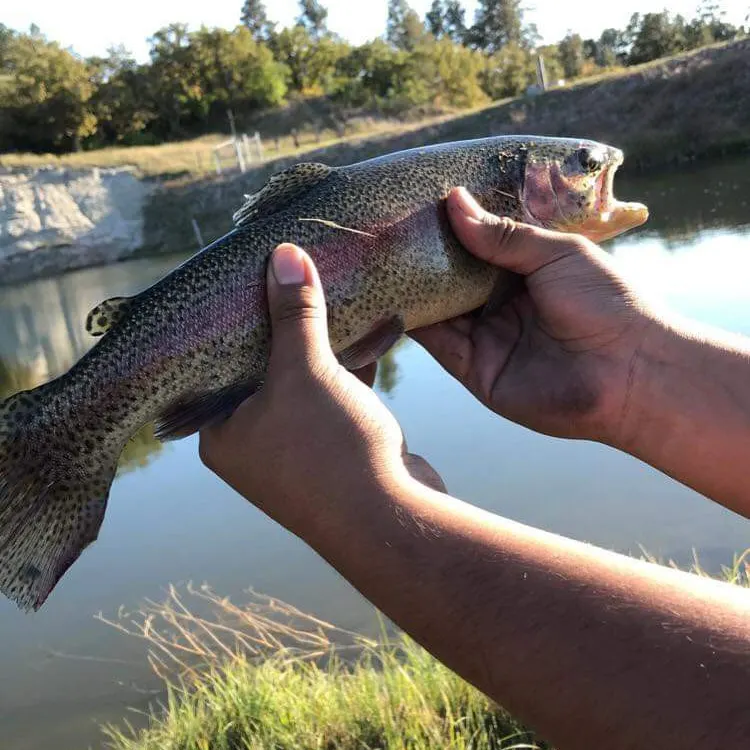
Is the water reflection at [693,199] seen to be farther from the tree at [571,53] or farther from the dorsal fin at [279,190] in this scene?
the tree at [571,53]

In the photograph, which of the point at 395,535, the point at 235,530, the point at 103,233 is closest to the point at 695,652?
the point at 395,535

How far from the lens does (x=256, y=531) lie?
7.28m

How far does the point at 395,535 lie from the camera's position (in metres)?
1.54

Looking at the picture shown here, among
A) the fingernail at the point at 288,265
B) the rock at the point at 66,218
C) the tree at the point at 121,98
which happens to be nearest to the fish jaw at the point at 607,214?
the fingernail at the point at 288,265

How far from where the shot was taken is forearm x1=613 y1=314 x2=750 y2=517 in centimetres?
232

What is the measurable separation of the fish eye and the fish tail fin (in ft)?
7.56

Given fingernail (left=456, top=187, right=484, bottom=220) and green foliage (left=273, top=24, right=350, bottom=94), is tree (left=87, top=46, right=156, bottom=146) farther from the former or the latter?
fingernail (left=456, top=187, right=484, bottom=220)

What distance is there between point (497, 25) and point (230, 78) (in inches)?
1488

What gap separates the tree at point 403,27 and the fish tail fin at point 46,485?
7905 cm

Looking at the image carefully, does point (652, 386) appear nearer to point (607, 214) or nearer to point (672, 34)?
point (607, 214)

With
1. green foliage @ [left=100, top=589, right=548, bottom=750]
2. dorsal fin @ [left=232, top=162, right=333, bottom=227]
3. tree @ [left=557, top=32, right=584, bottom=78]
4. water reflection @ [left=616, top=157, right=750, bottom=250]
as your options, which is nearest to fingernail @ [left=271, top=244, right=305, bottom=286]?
dorsal fin @ [left=232, top=162, right=333, bottom=227]

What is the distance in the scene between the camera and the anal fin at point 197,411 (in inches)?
98.1

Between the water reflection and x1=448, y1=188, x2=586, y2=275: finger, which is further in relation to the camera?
the water reflection

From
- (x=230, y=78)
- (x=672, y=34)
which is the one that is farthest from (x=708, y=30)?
(x=230, y=78)
